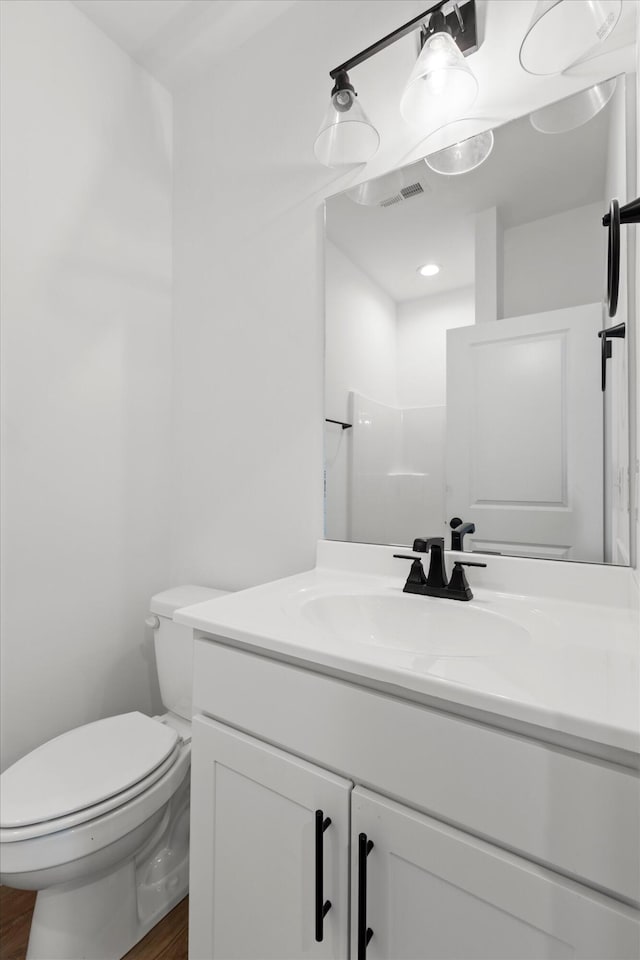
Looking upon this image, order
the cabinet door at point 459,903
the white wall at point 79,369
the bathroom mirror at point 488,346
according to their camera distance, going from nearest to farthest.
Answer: the cabinet door at point 459,903 < the bathroom mirror at point 488,346 < the white wall at point 79,369

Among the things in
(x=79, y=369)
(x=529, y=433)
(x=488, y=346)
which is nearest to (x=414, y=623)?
(x=529, y=433)

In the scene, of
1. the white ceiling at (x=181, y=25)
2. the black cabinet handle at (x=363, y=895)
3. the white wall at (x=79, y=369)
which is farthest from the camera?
the white ceiling at (x=181, y=25)

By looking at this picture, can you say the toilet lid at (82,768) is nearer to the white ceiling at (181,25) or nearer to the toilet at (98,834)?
the toilet at (98,834)

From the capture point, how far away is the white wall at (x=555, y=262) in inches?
37.6

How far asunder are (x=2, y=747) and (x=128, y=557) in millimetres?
595

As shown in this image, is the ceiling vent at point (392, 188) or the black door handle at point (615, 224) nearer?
the black door handle at point (615, 224)

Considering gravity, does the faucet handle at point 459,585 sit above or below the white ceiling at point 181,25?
below

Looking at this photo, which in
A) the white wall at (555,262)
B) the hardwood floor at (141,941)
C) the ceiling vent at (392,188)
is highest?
the ceiling vent at (392,188)

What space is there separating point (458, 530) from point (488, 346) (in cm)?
44

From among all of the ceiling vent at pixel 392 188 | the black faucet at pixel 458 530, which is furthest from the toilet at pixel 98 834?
the ceiling vent at pixel 392 188

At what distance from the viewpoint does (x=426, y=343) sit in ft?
3.83

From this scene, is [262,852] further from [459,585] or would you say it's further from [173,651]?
[173,651]

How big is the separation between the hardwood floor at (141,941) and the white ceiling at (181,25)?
2.51 m

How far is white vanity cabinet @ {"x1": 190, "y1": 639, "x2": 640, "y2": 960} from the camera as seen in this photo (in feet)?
1.64
